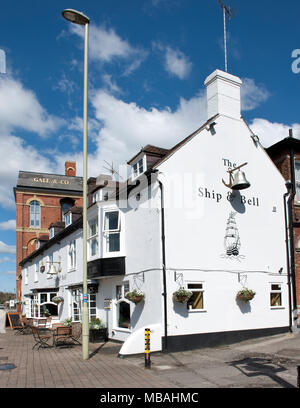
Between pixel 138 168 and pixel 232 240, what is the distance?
16.5 ft

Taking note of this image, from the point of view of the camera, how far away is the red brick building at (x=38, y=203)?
41.2 metres

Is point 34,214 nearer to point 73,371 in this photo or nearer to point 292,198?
point 292,198

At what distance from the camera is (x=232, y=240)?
51.6 ft

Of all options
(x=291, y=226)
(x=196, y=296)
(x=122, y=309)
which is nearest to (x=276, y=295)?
(x=291, y=226)

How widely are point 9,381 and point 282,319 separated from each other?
11580 millimetres

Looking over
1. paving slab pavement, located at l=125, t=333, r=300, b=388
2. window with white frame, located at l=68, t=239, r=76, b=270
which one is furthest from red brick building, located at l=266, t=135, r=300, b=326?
window with white frame, located at l=68, t=239, r=76, b=270

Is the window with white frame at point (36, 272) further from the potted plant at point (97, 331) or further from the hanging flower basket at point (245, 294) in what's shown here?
the hanging flower basket at point (245, 294)

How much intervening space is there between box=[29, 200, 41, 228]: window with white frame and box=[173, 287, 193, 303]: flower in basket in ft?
104

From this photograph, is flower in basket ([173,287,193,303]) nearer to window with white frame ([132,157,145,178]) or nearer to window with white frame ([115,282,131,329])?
window with white frame ([115,282,131,329])

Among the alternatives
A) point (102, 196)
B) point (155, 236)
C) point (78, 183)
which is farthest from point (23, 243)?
point (155, 236)

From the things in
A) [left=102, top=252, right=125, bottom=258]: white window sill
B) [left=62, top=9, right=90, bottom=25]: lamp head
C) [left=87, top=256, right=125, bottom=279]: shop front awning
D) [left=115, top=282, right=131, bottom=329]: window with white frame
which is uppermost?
[left=62, top=9, right=90, bottom=25]: lamp head

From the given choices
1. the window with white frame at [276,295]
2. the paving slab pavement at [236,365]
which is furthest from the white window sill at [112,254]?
the window with white frame at [276,295]

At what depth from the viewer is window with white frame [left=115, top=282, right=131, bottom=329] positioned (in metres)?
16.0
